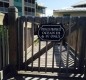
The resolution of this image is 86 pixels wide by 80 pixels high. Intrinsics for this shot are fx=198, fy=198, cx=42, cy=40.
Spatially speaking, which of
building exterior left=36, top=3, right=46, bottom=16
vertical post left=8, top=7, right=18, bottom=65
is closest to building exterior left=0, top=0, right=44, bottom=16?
building exterior left=36, top=3, right=46, bottom=16

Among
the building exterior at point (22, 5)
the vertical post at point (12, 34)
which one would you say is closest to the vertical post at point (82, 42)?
the vertical post at point (12, 34)

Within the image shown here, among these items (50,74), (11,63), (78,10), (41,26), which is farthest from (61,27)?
(78,10)

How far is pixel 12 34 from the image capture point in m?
5.47

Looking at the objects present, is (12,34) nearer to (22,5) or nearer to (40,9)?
(22,5)

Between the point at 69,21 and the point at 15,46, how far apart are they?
→ 1.64 meters

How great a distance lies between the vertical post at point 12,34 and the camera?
5.36 m

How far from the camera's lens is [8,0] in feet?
157

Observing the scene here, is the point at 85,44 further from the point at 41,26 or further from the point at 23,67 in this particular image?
the point at 23,67

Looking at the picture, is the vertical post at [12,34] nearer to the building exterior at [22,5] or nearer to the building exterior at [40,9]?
the building exterior at [22,5]

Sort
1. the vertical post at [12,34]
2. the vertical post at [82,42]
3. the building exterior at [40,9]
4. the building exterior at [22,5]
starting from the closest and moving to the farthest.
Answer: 1. the vertical post at [82,42]
2. the vertical post at [12,34]
3. the building exterior at [22,5]
4. the building exterior at [40,9]

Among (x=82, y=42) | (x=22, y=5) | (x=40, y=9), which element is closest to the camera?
(x=82, y=42)

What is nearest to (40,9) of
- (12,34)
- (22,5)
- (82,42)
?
(22,5)

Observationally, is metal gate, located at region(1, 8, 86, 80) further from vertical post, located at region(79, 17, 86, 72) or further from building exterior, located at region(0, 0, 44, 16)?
building exterior, located at region(0, 0, 44, 16)

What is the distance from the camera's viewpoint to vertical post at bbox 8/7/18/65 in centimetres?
536
